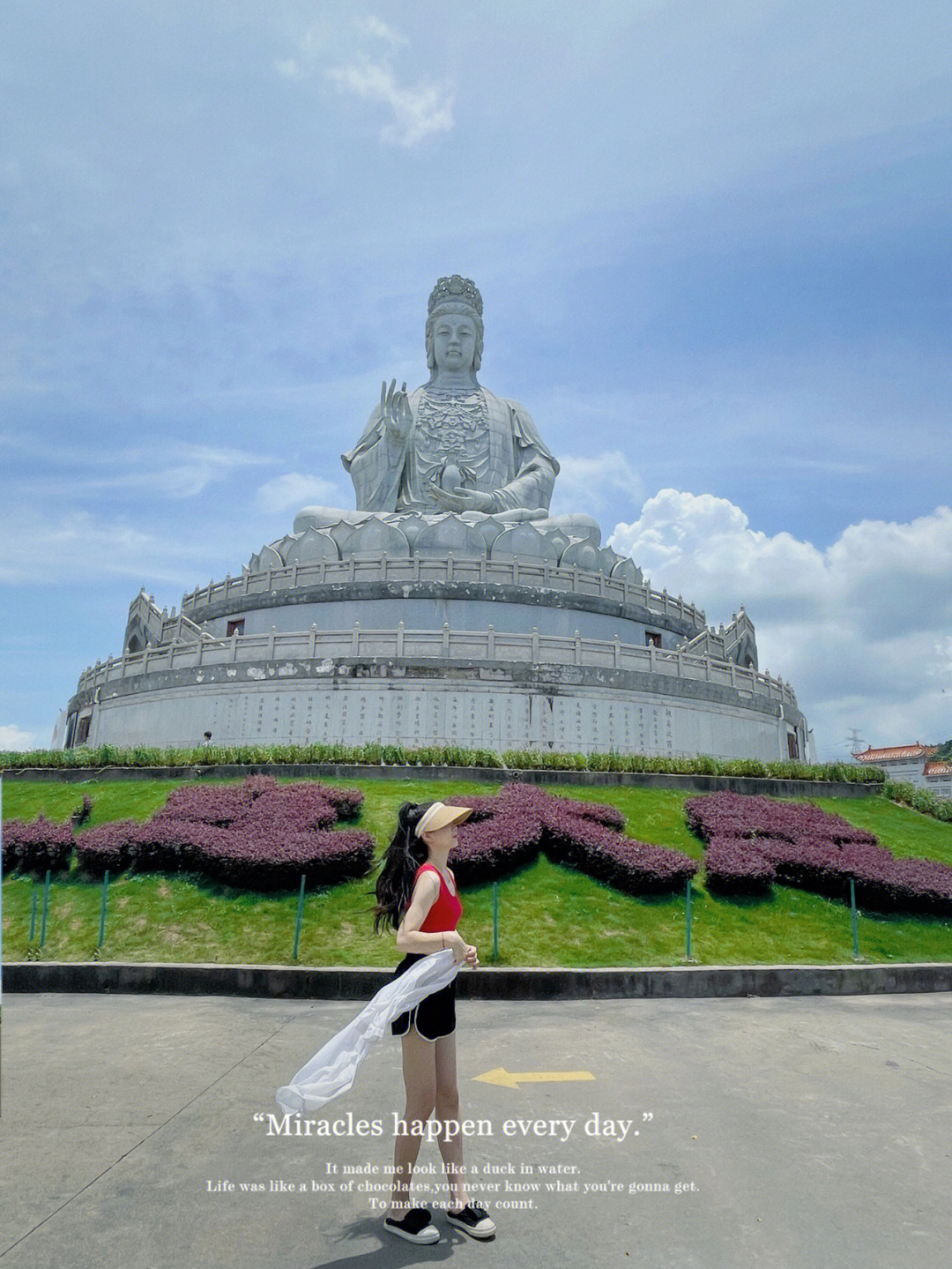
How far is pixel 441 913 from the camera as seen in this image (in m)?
4.86

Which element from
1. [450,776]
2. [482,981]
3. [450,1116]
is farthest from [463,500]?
[450,1116]

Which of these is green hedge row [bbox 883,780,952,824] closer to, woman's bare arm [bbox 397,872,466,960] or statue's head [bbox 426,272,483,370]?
woman's bare arm [bbox 397,872,466,960]

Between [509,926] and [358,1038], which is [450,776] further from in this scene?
[358,1038]

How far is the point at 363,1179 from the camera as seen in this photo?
5156 millimetres

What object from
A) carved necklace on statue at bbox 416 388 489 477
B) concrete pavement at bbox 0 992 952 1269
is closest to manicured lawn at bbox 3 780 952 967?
concrete pavement at bbox 0 992 952 1269

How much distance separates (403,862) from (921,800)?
19.3 metres

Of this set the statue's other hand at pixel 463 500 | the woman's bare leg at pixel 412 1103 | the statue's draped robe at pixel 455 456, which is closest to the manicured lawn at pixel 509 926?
the woman's bare leg at pixel 412 1103

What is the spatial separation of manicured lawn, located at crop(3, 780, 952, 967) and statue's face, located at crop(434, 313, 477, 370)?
28.0 metres

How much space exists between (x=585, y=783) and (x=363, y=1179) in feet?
44.2

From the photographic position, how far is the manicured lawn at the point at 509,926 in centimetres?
1168

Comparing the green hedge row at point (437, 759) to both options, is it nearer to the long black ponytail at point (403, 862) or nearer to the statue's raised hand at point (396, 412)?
the long black ponytail at point (403, 862)

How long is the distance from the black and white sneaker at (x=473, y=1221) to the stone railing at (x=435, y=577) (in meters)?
23.6

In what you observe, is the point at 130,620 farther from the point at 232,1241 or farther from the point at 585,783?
the point at 232,1241

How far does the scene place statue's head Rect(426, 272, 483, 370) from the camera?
38.8m
